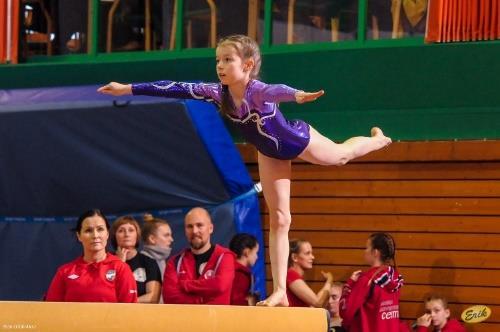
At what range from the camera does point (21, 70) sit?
426 inches

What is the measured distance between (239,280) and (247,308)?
1951 mm

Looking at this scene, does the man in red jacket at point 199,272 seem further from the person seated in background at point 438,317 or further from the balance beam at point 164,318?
the person seated in background at point 438,317

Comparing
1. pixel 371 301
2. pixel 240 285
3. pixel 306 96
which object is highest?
pixel 306 96

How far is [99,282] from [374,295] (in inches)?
85.0

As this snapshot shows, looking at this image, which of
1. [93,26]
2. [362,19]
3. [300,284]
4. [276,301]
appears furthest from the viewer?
[93,26]

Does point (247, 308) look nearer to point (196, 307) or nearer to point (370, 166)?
point (196, 307)

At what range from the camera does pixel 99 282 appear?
6820mm

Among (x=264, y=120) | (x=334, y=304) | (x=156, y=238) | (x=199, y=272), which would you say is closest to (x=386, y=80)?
(x=334, y=304)

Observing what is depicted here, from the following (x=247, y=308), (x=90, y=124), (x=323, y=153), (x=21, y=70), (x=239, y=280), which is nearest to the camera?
(x=247, y=308)

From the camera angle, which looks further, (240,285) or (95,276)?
(240,285)

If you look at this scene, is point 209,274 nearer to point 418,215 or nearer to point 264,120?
point 264,120

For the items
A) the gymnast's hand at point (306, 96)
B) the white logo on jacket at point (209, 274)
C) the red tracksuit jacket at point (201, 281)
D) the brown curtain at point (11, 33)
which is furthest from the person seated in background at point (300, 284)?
the brown curtain at point (11, 33)

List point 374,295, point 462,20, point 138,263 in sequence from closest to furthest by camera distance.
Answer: point 138,263 < point 374,295 < point 462,20

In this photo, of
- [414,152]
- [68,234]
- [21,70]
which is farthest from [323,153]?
[21,70]
